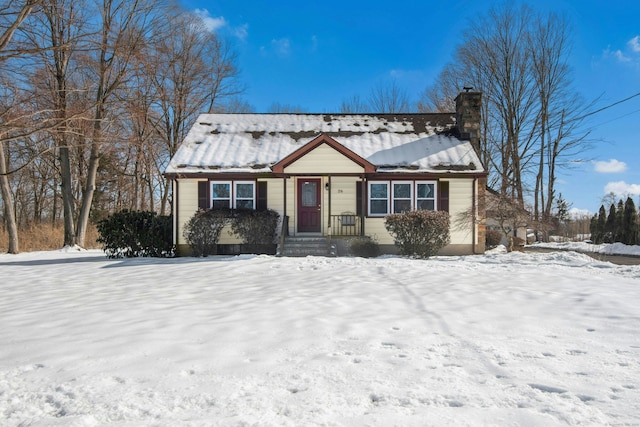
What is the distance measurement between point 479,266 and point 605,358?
6.95 metres

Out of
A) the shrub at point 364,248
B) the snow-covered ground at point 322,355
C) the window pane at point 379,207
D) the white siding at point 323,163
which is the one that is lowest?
the snow-covered ground at point 322,355

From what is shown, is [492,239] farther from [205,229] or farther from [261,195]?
[205,229]

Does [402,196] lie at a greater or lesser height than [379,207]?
greater

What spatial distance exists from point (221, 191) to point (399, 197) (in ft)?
21.6

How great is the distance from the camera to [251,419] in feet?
8.68

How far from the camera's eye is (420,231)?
13.0m

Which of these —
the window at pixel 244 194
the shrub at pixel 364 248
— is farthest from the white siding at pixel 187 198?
the shrub at pixel 364 248

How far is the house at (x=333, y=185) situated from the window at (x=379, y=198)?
0.04 meters

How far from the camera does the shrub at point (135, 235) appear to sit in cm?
1339

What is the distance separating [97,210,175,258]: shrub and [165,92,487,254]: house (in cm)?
56

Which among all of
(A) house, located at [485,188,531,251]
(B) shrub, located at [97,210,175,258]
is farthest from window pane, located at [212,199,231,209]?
(A) house, located at [485,188,531,251]

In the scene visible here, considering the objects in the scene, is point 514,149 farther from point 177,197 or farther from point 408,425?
point 408,425

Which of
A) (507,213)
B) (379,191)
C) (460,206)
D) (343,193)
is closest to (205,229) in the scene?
(343,193)

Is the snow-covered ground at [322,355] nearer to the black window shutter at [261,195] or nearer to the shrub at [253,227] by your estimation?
the shrub at [253,227]
